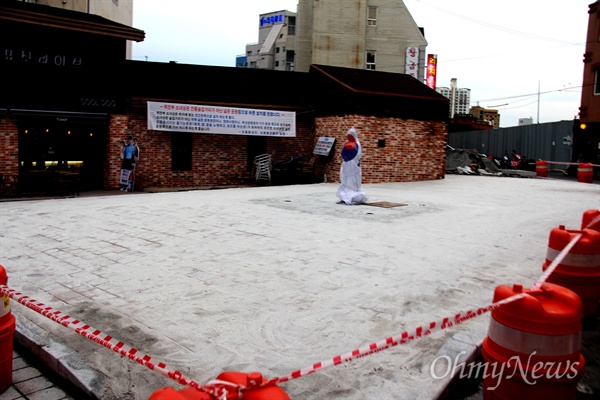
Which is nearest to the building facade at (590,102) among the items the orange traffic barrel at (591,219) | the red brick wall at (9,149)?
the orange traffic barrel at (591,219)

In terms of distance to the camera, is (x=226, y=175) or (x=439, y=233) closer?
(x=439, y=233)

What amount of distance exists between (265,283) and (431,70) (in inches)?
1386

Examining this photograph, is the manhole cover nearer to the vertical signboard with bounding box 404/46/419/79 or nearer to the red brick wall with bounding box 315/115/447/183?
the red brick wall with bounding box 315/115/447/183

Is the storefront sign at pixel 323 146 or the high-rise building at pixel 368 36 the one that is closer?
the storefront sign at pixel 323 146

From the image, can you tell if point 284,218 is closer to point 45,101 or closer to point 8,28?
point 45,101

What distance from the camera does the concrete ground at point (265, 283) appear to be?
3455 millimetres

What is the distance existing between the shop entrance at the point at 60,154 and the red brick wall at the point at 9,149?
0.28m

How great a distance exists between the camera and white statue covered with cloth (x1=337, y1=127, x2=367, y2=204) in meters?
12.1

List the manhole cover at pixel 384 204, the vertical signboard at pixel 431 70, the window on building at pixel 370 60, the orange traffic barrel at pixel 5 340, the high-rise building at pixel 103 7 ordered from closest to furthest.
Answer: the orange traffic barrel at pixel 5 340
the manhole cover at pixel 384 204
the high-rise building at pixel 103 7
the vertical signboard at pixel 431 70
the window on building at pixel 370 60

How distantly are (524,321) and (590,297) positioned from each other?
2.18 meters

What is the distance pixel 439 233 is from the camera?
8.41 metres

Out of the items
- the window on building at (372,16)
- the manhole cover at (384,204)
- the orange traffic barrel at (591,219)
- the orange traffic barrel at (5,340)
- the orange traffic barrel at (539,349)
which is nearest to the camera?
the orange traffic barrel at (539,349)

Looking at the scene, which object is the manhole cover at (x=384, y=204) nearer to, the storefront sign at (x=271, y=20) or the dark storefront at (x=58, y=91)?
the dark storefront at (x=58, y=91)

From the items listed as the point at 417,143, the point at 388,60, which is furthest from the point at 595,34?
the point at 417,143
